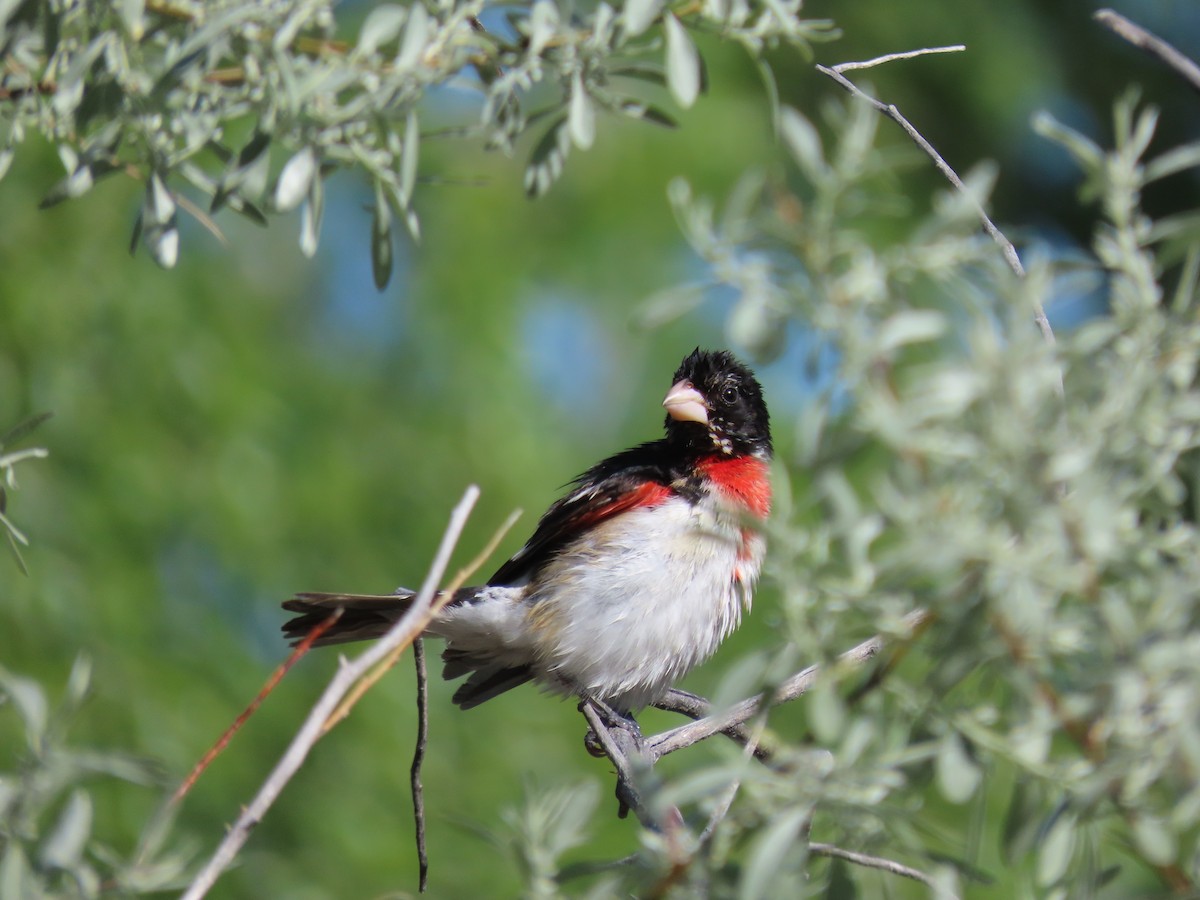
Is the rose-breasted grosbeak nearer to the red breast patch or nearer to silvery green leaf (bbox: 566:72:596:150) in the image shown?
the red breast patch

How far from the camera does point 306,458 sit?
677 centimetres

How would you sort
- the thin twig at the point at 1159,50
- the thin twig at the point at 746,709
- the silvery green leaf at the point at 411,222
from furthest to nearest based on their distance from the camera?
the silvery green leaf at the point at 411,222 → the thin twig at the point at 746,709 → the thin twig at the point at 1159,50

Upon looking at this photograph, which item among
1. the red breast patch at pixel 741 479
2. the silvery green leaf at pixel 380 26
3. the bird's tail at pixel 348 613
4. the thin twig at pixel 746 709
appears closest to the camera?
the thin twig at pixel 746 709

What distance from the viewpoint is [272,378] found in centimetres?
696

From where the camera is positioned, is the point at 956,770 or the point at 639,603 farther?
the point at 639,603

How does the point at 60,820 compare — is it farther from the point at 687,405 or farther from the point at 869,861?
the point at 687,405

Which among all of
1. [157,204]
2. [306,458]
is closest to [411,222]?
Answer: [157,204]

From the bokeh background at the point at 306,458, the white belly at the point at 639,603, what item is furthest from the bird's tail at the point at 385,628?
the bokeh background at the point at 306,458

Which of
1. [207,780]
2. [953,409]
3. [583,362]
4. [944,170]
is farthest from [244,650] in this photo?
[953,409]

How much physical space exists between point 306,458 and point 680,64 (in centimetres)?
522

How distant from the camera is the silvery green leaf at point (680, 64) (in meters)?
1.82

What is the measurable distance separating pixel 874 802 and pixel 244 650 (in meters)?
5.57

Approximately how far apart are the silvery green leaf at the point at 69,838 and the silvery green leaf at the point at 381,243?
997mm

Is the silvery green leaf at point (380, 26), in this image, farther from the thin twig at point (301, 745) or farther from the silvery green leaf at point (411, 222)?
the thin twig at point (301, 745)
